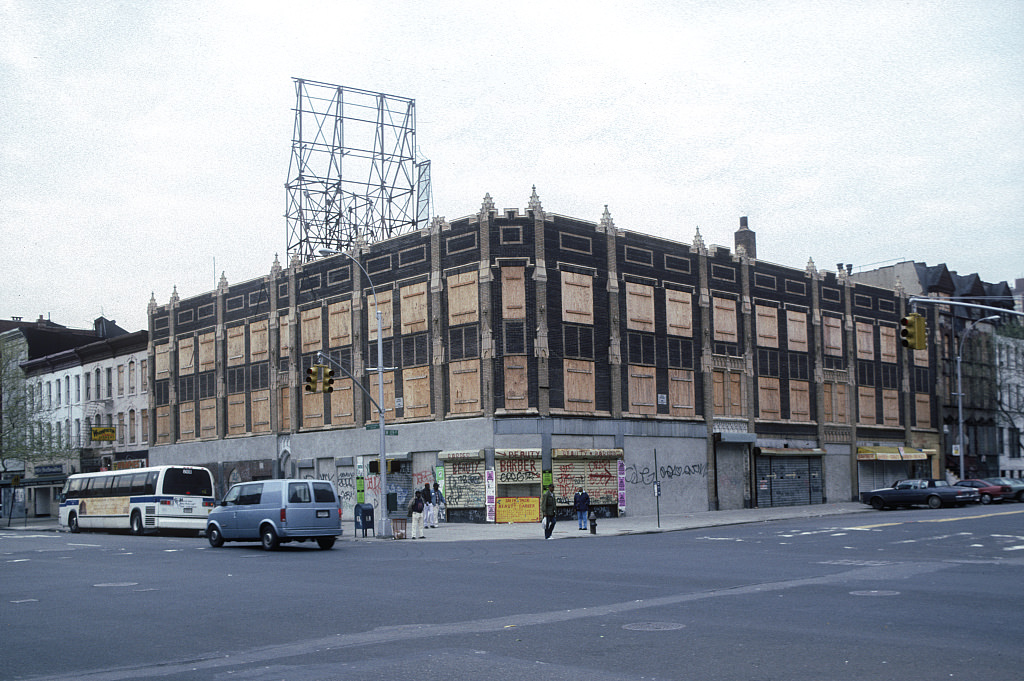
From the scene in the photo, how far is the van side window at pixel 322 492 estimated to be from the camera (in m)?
29.3

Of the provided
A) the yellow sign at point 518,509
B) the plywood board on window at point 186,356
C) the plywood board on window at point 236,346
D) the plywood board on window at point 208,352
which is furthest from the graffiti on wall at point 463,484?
the plywood board on window at point 186,356

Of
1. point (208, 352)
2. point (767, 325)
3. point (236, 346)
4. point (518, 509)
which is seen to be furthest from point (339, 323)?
point (767, 325)

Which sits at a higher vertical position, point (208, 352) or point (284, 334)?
point (284, 334)

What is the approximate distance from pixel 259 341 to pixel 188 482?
16.0 m

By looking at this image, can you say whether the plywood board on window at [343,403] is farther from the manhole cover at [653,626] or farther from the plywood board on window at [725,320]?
the manhole cover at [653,626]

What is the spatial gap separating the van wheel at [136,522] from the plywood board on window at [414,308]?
14253mm

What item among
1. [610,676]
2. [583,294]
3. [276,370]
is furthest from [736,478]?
[610,676]

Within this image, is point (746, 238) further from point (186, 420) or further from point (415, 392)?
point (186, 420)

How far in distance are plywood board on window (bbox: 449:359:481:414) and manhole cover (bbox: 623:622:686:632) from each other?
31.7 metres

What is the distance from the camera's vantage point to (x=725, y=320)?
53188 mm

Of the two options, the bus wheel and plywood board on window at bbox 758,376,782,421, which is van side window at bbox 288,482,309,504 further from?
plywood board on window at bbox 758,376,782,421

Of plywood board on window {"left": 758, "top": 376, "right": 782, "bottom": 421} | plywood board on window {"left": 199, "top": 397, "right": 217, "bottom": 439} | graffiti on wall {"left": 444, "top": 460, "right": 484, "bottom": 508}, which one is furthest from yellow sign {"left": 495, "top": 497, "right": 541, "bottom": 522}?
plywood board on window {"left": 199, "top": 397, "right": 217, "bottom": 439}

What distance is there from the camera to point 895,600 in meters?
15.1

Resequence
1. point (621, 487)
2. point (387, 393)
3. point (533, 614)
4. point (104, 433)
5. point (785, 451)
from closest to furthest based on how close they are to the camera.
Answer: point (533, 614) → point (621, 487) → point (387, 393) → point (785, 451) → point (104, 433)
